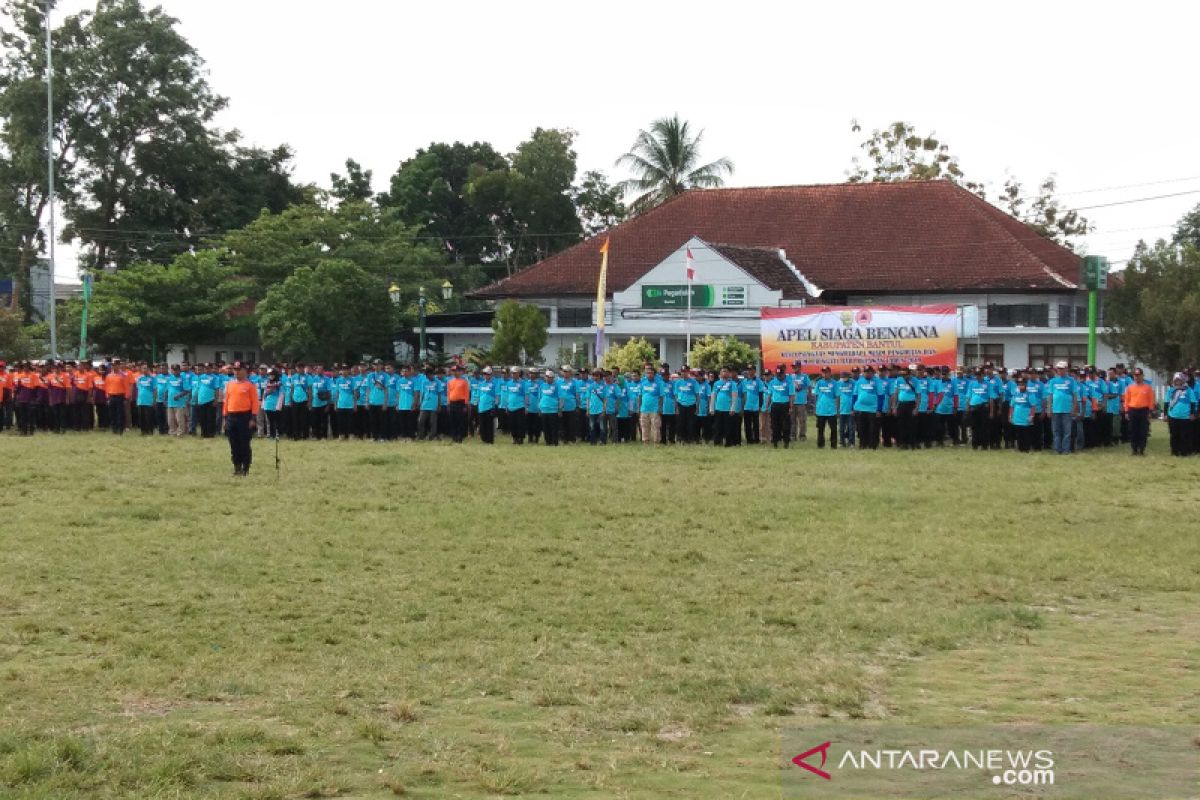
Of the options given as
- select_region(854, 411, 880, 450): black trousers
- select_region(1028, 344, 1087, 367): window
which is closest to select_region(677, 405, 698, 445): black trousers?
select_region(854, 411, 880, 450): black trousers

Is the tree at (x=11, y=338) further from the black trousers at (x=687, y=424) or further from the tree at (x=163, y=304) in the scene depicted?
the black trousers at (x=687, y=424)

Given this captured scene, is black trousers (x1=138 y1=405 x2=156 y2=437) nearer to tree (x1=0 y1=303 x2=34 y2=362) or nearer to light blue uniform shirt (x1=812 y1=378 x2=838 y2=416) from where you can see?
light blue uniform shirt (x1=812 y1=378 x2=838 y2=416)

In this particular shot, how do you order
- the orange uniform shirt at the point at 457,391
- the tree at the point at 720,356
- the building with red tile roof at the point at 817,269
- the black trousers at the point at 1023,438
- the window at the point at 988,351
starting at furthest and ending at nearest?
the window at the point at 988,351 → the building with red tile roof at the point at 817,269 → the tree at the point at 720,356 → the orange uniform shirt at the point at 457,391 → the black trousers at the point at 1023,438

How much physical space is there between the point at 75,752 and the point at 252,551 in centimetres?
650

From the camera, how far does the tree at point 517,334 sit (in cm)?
4178

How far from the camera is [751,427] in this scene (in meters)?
28.2

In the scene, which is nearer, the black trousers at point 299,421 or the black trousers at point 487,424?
the black trousers at point 487,424

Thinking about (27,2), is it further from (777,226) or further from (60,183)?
(777,226)

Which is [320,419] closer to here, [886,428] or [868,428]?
[868,428]

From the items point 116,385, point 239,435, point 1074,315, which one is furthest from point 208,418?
point 1074,315

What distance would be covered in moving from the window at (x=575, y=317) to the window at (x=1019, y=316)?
1408cm

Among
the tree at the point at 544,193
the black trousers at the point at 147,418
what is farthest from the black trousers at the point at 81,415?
the tree at the point at 544,193

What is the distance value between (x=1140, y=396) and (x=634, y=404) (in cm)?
987

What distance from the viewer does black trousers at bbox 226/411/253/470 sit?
19406 millimetres
